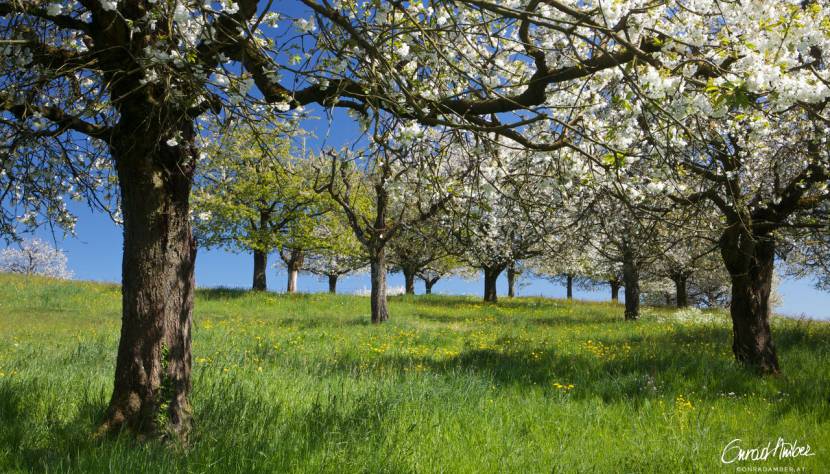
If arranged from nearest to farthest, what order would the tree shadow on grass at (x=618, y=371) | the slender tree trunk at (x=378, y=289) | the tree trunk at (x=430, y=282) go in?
the tree shadow on grass at (x=618, y=371)
the slender tree trunk at (x=378, y=289)
the tree trunk at (x=430, y=282)

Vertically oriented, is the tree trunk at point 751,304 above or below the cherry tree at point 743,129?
below

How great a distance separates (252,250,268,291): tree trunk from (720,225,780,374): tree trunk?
891 inches

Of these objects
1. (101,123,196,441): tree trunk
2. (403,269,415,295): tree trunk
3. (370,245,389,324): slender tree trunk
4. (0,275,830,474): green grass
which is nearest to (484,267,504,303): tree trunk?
(403,269,415,295): tree trunk

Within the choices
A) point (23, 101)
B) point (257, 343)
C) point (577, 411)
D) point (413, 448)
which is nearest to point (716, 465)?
point (577, 411)

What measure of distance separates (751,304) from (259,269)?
23327 millimetres

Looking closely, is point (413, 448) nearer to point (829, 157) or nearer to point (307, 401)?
point (307, 401)

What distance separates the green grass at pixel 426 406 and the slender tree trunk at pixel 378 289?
4.61 metres

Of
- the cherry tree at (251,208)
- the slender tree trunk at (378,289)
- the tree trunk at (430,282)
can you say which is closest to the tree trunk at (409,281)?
the tree trunk at (430,282)

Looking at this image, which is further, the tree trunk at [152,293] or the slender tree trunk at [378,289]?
the slender tree trunk at [378,289]

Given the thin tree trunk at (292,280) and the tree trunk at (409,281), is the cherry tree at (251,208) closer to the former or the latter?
the thin tree trunk at (292,280)

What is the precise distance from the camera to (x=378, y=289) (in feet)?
53.4

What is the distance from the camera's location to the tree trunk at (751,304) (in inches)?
341
